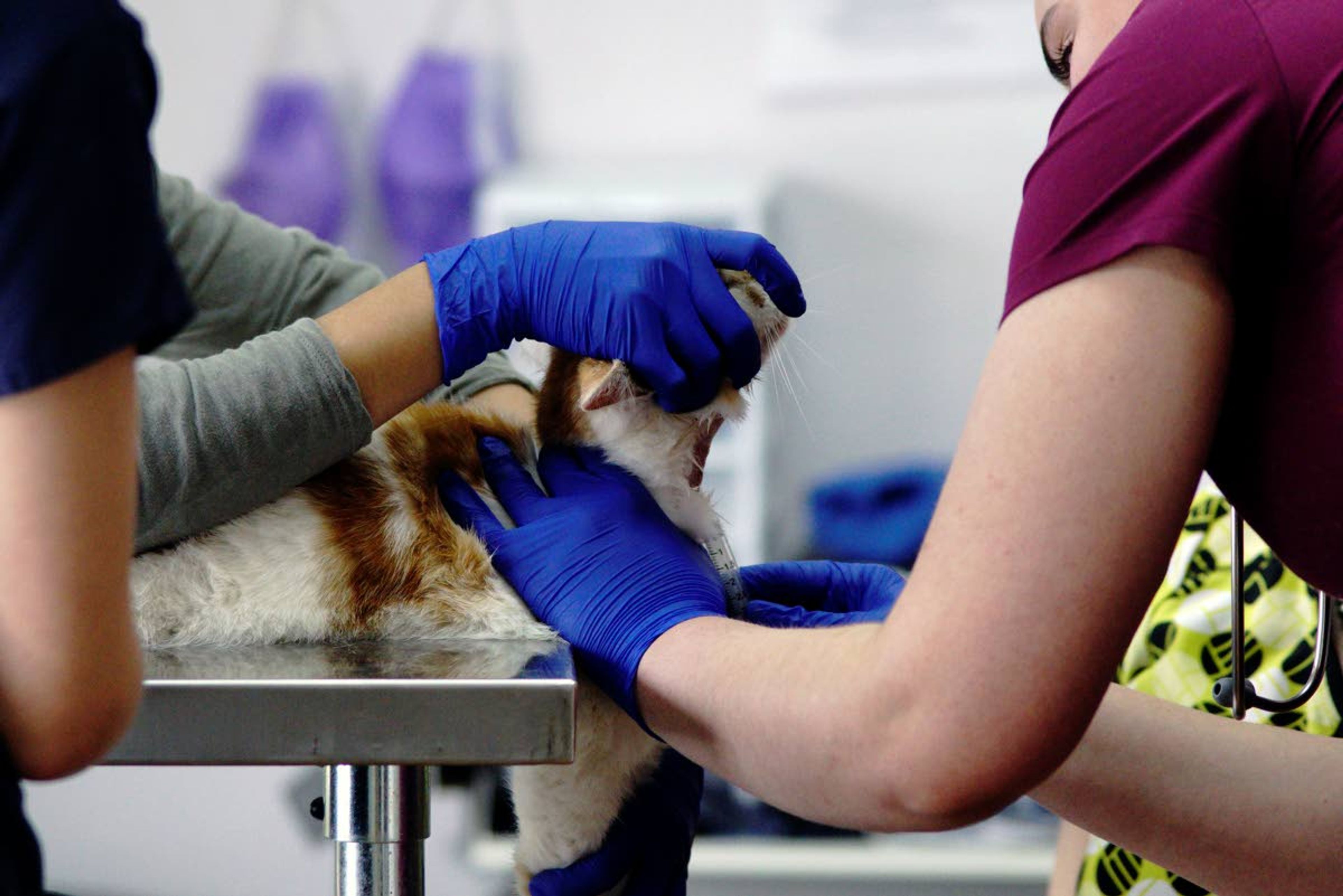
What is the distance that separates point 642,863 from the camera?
100 centimetres

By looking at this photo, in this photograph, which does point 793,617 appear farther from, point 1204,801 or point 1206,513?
point 1206,513

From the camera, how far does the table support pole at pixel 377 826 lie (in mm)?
793

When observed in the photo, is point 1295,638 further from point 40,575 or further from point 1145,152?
point 40,575

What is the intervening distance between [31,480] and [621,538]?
0.48 meters

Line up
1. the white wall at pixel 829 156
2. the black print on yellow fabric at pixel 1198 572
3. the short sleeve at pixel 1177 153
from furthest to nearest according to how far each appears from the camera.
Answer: the white wall at pixel 829 156 < the black print on yellow fabric at pixel 1198 572 < the short sleeve at pixel 1177 153

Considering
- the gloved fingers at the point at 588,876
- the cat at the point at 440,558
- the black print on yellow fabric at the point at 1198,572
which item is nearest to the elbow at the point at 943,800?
the cat at the point at 440,558

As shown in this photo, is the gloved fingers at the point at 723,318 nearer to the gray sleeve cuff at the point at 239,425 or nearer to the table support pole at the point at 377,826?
the gray sleeve cuff at the point at 239,425

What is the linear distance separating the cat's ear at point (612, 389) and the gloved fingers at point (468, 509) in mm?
104

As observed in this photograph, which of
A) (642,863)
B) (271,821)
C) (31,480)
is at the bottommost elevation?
(271,821)

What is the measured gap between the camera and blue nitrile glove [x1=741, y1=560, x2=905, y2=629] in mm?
988

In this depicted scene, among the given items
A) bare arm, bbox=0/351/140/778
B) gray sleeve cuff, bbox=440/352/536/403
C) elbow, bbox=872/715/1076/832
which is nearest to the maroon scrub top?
elbow, bbox=872/715/1076/832

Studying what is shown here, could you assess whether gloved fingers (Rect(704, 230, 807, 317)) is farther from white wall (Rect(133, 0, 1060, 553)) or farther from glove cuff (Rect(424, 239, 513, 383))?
white wall (Rect(133, 0, 1060, 553))

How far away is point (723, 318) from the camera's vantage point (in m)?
0.88

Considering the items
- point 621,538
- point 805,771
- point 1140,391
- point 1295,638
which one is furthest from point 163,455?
point 1295,638
